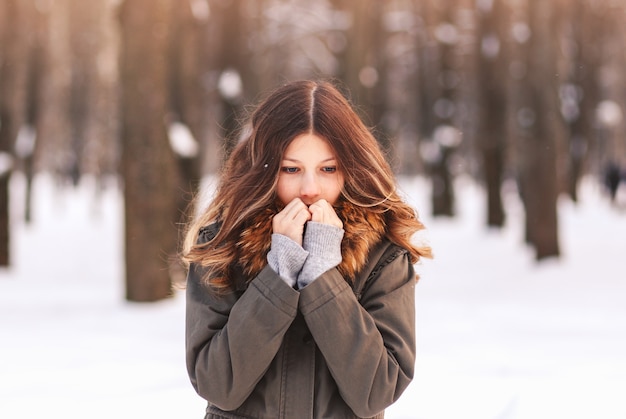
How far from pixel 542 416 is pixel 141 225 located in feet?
16.7

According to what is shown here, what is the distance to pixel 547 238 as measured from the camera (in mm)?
10969

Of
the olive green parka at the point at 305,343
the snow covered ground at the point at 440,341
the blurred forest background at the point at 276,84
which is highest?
the blurred forest background at the point at 276,84

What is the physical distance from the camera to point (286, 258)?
5.71ft

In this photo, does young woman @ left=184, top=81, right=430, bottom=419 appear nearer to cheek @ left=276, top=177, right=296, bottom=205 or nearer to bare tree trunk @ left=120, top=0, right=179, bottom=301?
cheek @ left=276, top=177, right=296, bottom=205

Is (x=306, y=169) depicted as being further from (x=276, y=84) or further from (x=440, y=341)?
(x=440, y=341)

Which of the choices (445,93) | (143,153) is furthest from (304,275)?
(445,93)

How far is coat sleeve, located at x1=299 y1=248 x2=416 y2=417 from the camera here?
167 cm

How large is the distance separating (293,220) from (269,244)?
11 centimetres

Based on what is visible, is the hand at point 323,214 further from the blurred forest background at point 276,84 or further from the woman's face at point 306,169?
the blurred forest background at point 276,84

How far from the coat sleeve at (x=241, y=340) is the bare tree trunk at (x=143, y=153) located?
6173 millimetres

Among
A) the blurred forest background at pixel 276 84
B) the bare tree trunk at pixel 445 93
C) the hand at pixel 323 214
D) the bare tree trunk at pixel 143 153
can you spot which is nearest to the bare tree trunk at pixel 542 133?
the blurred forest background at pixel 276 84

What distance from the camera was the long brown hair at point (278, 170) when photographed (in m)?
1.86

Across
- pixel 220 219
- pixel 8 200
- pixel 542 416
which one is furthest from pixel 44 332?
pixel 8 200

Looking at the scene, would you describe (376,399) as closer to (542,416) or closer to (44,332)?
(542,416)
